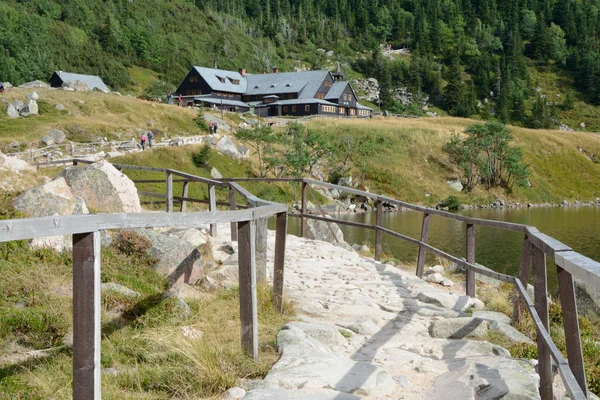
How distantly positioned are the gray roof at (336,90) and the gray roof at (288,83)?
9.61ft

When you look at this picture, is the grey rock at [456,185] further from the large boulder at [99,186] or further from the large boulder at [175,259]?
the large boulder at [175,259]

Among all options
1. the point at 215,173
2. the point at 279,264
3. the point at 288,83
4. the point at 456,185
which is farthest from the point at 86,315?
the point at 288,83

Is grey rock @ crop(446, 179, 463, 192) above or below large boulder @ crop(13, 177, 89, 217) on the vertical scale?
below

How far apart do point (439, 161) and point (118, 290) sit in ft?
246

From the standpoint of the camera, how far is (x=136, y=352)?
5.04 meters

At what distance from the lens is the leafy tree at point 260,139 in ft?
202

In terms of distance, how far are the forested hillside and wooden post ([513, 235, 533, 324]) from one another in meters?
113

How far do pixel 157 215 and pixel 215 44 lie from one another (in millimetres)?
173336

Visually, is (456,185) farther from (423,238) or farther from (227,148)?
(423,238)

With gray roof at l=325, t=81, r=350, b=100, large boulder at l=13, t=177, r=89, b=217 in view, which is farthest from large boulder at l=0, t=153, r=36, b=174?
gray roof at l=325, t=81, r=350, b=100

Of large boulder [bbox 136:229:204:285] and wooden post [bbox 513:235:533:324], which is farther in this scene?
large boulder [bbox 136:229:204:285]

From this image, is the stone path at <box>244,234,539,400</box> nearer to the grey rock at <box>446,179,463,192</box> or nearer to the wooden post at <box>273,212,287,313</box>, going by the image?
the wooden post at <box>273,212,287,313</box>

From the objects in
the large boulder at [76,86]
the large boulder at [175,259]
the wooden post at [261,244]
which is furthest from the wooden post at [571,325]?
the large boulder at [76,86]

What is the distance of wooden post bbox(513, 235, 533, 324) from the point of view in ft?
21.5
